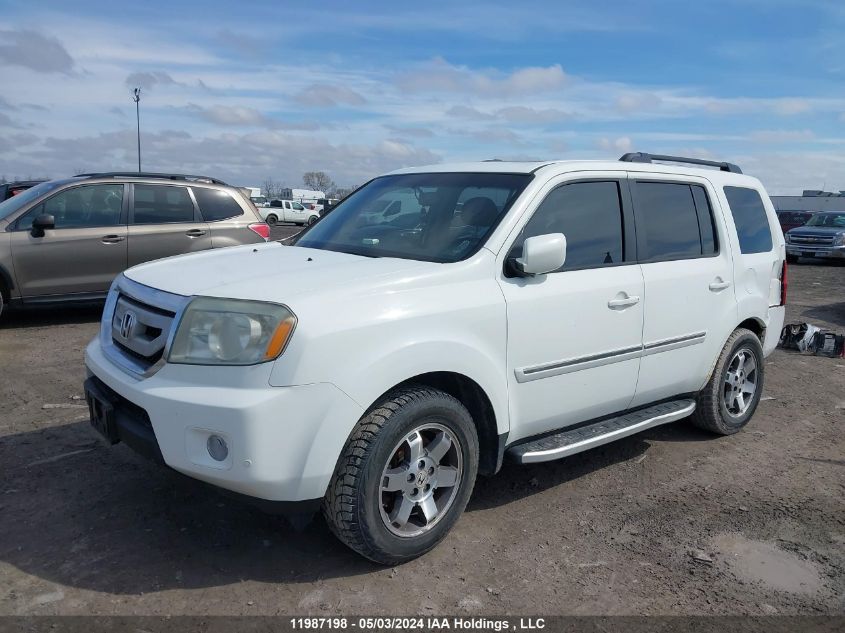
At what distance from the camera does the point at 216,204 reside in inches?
362

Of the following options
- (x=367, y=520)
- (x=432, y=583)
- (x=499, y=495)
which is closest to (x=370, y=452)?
(x=367, y=520)

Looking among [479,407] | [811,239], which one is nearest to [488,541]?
[479,407]

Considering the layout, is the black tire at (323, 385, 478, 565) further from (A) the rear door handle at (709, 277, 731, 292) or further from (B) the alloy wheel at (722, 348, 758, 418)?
(B) the alloy wheel at (722, 348, 758, 418)

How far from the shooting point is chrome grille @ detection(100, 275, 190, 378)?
10.1 ft

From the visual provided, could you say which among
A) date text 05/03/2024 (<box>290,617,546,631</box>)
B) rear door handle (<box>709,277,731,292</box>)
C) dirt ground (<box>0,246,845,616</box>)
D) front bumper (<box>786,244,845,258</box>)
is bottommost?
date text 05/03/2024 (<box>290,617,546,631</box>)

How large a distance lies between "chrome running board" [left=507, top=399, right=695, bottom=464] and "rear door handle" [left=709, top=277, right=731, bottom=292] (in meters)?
0.77

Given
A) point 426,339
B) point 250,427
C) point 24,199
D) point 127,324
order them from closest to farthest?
point 250,427, point 426,339, point 127,324, point 24,199

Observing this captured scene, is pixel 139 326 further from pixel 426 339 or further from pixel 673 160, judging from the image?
pixel 673 160

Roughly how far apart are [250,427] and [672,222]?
3.13 metres

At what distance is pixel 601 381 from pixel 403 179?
175 cm

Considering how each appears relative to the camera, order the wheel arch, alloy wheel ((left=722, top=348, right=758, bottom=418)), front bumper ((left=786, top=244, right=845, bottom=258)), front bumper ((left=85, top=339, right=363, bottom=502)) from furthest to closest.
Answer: front bumper ((left=786, top=244, right=845, bottom=258)) < alloy wheel ((left=722, top=348, right=758, bottom=418)) < the wheel arch < front bumper ((left=85, top=339, right=363, bottom=502))

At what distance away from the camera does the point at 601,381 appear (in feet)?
13.1

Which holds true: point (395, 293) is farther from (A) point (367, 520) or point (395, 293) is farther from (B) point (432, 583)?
(B) point (432, 583)

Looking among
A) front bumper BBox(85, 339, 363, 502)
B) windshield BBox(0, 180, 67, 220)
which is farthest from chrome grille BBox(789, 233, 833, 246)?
front bumper BBox(85, 339, 363, 502)
